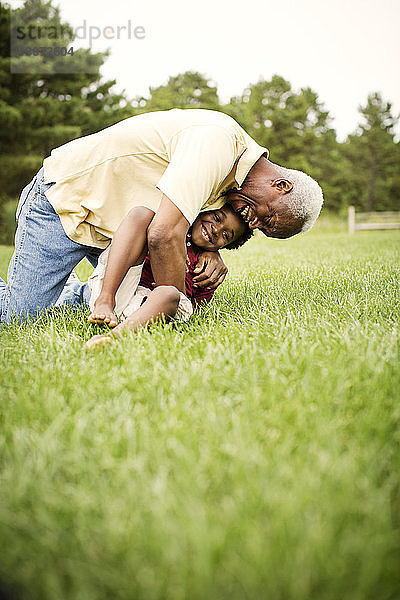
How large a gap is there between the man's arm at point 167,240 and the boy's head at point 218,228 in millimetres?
540

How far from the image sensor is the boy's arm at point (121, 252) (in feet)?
8.95

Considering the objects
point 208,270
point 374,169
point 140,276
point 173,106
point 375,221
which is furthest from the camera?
point 374,169

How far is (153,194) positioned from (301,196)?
0.85 meters

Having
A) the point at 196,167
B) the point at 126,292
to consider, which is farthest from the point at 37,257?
the point at 196,167

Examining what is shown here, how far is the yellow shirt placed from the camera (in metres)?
Answer: 2.39

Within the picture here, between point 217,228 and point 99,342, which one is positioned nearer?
point 99,342

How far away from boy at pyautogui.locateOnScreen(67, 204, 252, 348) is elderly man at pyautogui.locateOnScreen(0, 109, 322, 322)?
0.09 meters

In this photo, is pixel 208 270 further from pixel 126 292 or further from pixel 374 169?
pixel 374 169

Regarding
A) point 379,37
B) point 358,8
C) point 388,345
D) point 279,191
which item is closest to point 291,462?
point 388,345

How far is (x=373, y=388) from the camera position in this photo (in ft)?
5.76

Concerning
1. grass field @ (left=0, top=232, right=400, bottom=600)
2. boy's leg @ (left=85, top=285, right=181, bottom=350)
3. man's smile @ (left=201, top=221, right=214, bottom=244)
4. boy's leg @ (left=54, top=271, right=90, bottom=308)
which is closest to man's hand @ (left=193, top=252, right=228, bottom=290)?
man's smile @ (left=201, top=221, right=214, bottom=244)

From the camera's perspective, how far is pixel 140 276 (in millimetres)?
3016

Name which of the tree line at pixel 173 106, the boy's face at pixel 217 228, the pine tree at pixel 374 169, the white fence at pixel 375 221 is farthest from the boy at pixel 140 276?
the pine tree at pixel 374 169

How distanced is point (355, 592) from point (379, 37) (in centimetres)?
2042
